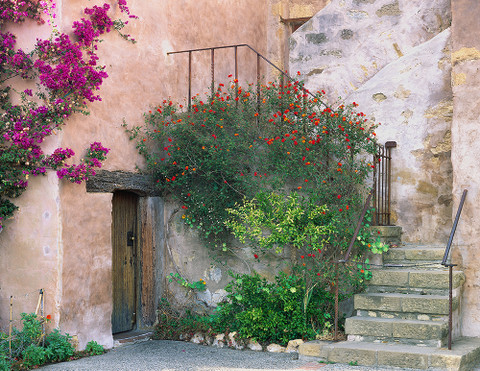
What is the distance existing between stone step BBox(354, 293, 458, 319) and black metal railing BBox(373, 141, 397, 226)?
1555mm

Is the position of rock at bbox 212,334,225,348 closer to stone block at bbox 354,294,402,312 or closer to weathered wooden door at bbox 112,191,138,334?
weathered wooden door at bbox 112,191,138,334

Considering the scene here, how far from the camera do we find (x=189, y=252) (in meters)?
8.11

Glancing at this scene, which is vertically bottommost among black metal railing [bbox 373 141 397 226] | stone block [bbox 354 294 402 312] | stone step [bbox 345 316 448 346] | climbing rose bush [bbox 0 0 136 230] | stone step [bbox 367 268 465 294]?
stone step [bbox 345 316 448 346]

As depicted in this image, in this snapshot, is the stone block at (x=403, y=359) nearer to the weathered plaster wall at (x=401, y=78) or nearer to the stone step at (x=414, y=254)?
the stone step at (x=414, y=254)

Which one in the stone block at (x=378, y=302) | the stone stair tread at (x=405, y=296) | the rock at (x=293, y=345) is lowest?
the rock at (x=293, y=345)

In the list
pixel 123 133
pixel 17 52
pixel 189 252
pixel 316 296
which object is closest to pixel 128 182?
pixel 123 133

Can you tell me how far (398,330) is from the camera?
20.1 feet

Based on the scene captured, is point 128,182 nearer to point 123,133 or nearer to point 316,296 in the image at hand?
point 123,133

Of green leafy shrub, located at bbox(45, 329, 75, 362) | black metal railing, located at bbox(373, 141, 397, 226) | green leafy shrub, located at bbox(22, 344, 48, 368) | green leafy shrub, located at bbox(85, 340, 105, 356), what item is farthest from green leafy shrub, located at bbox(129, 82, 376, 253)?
green leafy shrub, located at bbox(22, 344, 48, 368)

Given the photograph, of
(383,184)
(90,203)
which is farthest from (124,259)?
(383,184)

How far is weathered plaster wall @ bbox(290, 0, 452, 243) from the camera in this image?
8.00 m

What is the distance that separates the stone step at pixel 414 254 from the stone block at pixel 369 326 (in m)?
1.04

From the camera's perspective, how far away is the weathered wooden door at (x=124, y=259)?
782 centimetres

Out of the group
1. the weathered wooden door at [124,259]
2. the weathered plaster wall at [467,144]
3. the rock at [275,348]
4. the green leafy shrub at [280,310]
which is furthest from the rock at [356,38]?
the rock at [275,348]
